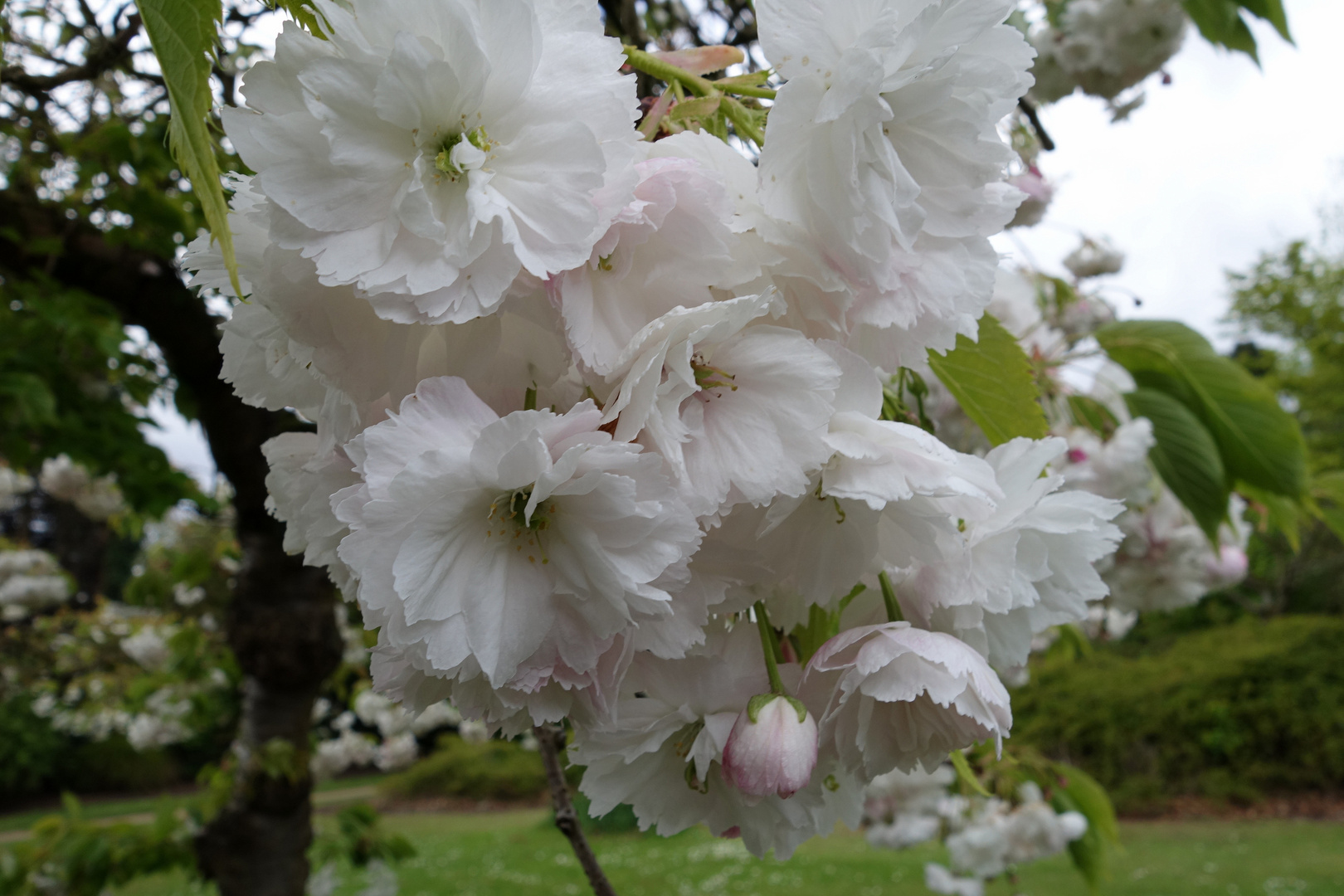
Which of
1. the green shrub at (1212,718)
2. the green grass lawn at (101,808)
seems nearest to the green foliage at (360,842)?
the green shrub at (1212,718)

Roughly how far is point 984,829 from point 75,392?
11.4 ft

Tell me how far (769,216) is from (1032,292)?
159 cm

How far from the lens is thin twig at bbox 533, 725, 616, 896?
0.78 metres

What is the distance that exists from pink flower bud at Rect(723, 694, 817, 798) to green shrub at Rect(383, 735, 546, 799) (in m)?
13.5

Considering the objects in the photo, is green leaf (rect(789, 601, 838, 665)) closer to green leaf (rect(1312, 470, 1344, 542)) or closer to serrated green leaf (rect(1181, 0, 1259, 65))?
serrated green leaf (rect(1181, 0, 1259, 65))

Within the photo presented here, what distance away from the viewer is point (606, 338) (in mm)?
398

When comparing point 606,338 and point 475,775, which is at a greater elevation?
point 606,338

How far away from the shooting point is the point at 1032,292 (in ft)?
6.01

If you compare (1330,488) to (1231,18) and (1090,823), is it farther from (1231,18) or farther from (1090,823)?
(1090,823)

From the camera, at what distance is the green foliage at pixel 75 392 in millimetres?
2232

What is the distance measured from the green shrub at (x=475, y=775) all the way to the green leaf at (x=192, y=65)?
44.9 feet

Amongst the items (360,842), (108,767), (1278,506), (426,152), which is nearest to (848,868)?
(360,842)

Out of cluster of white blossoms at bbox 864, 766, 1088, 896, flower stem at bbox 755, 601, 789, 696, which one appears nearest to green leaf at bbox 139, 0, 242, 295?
flower stem at bbox 755, 601, 789, 696

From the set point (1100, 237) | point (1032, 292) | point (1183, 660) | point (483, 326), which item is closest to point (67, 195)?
point (1032, 292)
